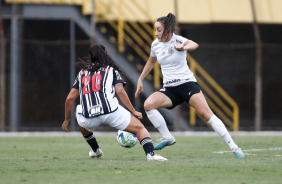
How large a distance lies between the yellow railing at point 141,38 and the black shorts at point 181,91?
994 centimetres

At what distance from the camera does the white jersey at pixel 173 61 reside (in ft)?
29.9

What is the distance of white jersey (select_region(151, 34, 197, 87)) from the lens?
9117 millimetres

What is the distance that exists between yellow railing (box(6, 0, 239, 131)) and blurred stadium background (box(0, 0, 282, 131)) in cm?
3

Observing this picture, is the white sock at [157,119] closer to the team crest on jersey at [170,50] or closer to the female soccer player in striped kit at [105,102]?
the team crest on jersey at [170,50]

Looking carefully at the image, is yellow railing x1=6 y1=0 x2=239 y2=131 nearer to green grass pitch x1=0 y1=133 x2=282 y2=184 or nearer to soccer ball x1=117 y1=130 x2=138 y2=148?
soccer ball x1=117 y1=130 x2=138 y2=148

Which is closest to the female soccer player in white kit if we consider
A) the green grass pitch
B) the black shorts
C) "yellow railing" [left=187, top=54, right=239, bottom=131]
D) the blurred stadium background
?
the black shorts

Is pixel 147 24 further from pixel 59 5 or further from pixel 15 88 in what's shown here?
pixel 15 88

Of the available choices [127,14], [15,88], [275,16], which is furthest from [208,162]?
[275,16]

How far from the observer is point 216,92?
21.9 meters

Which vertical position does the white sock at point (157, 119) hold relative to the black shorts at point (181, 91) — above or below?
below

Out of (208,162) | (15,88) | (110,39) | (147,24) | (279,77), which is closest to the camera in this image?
(208,162)

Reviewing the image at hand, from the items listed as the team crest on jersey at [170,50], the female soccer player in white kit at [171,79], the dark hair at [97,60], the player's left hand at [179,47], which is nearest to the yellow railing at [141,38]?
the female soccer player in white kit at [171,79]

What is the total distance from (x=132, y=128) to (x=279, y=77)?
1602 cm

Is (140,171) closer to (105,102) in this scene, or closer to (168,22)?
(105,102)
